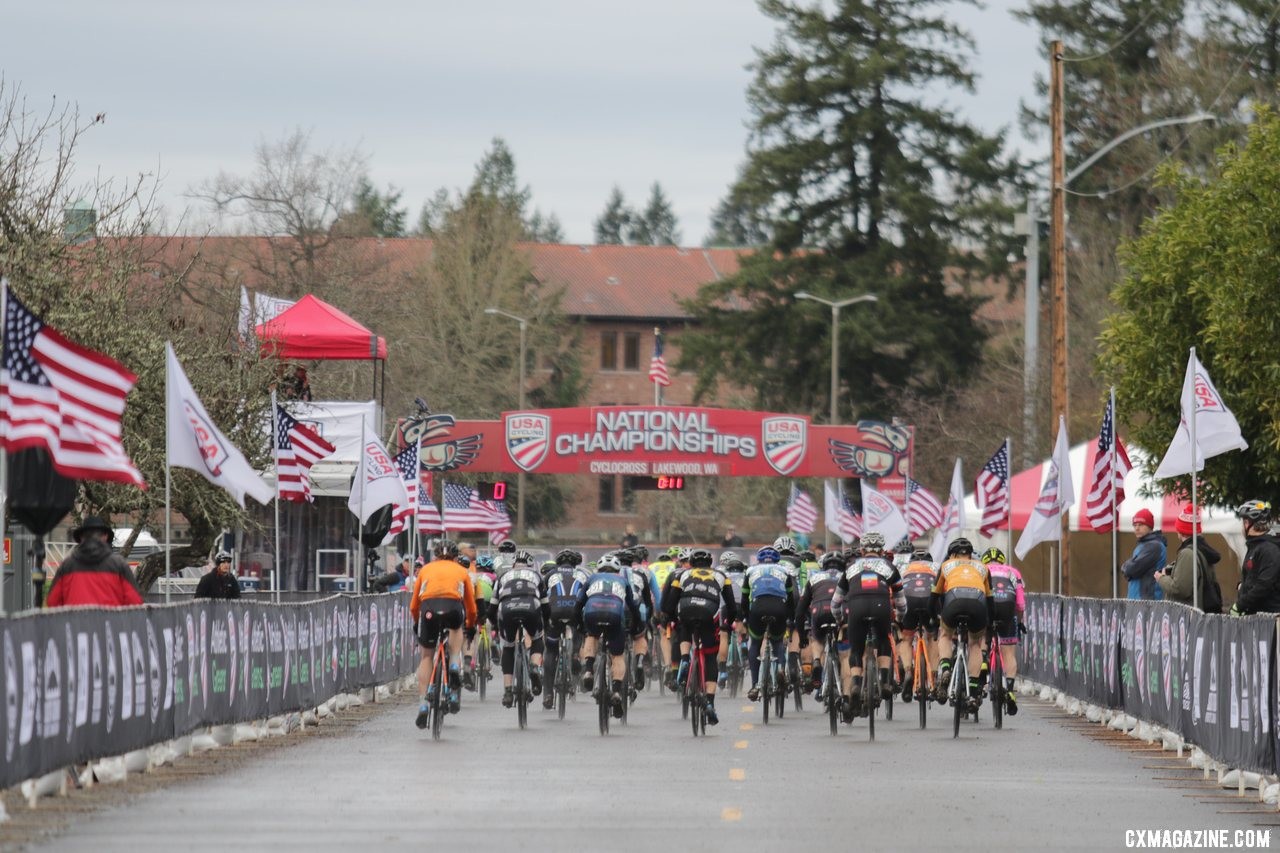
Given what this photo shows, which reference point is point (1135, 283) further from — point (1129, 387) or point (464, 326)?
point (464, 326)

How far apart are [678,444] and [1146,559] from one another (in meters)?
33.1

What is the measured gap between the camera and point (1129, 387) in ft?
112

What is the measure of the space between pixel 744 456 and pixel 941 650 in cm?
3567

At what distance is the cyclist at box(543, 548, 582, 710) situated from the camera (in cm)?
2331

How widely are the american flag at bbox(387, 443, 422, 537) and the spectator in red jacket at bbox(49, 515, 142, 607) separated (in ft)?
58.7

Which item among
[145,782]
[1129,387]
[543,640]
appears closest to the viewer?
[145,782]

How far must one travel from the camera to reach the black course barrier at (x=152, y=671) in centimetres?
1310

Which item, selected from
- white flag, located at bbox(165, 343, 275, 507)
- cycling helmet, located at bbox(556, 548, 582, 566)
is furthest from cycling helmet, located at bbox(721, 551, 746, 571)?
white flag, located at bbox(165, 343, 275, 507)

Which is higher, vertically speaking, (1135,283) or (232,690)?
(1135,283)

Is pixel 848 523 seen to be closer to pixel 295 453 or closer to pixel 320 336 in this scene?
pixel 320 336

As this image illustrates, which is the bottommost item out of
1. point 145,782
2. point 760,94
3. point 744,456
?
point 145,782

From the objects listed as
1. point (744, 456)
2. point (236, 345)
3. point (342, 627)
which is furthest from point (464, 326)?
point (342, 627)

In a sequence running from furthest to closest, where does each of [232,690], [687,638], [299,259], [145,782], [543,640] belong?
[299,259] → [543,640] → [687,638] → [232,690] → [145,782]

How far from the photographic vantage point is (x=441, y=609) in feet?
67.7
